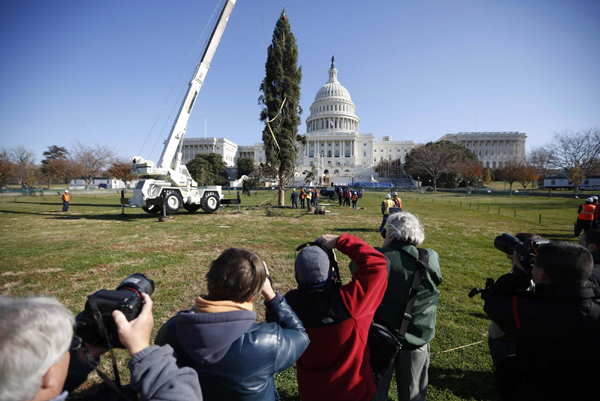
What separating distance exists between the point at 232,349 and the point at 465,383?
3330mm

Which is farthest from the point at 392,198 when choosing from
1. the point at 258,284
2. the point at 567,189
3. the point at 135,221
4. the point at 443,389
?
the point at 567,189

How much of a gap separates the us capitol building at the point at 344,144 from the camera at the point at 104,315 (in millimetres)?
83189

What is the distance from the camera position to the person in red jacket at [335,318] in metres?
1.79

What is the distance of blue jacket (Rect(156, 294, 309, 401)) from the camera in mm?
1312

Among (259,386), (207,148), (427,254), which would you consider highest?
(207,148)

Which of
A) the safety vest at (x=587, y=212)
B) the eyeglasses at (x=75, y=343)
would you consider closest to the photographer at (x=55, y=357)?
the eyeglasses at (x=75, y=343)

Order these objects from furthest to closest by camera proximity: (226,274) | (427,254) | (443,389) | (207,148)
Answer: (207,148) < (443,389) < (427,254) < (226,274)

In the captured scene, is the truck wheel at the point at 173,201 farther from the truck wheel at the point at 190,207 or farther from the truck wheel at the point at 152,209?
the truck wheel at the point at 152,209

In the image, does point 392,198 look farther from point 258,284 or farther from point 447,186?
point 447,186

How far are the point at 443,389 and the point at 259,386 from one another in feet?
9.12

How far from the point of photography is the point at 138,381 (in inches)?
44.9

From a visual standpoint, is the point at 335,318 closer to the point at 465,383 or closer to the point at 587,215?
the point at 465,383

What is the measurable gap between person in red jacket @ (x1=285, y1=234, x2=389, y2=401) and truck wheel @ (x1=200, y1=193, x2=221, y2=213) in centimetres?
1634

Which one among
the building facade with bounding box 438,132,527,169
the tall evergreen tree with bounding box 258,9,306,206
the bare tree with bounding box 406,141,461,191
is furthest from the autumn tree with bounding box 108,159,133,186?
the building facade with bounding box 438,132,527,169
